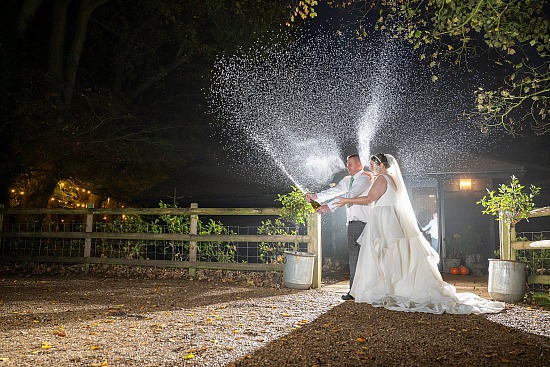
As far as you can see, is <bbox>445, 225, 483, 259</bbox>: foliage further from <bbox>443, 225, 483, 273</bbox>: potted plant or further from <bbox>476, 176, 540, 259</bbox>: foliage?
<bbox>476, 176, 540, 259</bbox>: foliage

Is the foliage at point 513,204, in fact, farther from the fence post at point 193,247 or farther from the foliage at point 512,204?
the fence post at point 193,247

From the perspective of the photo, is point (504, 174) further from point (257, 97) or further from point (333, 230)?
point (257, 97)

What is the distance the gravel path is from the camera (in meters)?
3.54

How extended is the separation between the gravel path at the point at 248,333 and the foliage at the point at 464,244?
24.0ft

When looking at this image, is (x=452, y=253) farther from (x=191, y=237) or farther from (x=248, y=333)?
(x=248, y=333)

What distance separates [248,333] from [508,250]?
16.0 ft

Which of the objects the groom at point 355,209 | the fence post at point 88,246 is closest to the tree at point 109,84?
the fence post at point 88,246

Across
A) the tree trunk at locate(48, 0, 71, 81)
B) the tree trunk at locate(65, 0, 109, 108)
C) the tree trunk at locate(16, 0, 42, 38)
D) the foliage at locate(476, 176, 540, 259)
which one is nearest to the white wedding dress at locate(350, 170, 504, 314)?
the foliage at locate(476, 176, 540, 259)

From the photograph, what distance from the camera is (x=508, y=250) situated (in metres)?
7.38

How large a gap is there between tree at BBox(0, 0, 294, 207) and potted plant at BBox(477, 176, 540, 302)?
7.26m

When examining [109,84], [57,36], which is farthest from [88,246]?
[109,84]

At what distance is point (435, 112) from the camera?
17000 millimetres

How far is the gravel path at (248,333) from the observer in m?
3.54

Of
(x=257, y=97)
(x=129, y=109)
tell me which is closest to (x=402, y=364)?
(x=129, y=109)
